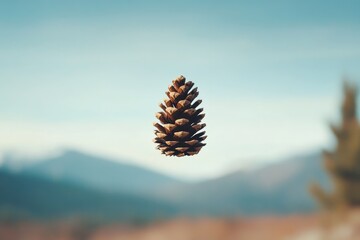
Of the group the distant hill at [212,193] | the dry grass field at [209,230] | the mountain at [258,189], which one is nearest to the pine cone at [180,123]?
the dry grass field at [209,230]

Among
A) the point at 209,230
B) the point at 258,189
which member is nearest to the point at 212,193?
the point at 258,189

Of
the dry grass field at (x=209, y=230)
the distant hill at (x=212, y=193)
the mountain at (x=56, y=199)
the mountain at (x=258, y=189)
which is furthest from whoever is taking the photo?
the mountain at (x=258, y=189)

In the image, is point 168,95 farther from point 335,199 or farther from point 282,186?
point 282,186

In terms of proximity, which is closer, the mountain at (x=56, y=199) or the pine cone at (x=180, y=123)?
the pine cone at (x=180, y=123)

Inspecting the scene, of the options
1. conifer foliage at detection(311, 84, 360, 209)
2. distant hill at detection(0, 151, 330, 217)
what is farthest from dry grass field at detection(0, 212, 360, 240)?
A: distant hill at detection(0, 151, 330, 217)

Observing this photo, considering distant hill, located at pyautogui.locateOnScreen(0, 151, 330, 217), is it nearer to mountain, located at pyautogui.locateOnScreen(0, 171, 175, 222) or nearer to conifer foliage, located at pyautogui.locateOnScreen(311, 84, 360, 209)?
mountain, located at pyautogui.locateOnScreen(0, 171, 175, 222)

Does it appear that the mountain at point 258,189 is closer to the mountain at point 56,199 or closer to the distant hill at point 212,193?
the distant hill at point 212,193

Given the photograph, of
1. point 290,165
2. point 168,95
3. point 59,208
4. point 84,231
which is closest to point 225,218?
point 84,231
